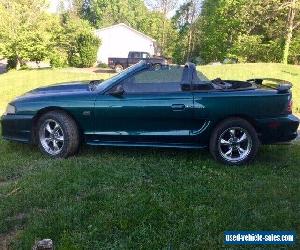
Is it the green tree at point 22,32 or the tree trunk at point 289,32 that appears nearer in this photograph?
the green tree at point 22,32

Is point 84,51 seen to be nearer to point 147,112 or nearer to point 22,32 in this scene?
point 22,32

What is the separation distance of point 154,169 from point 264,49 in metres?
26.4

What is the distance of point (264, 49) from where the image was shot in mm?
29797

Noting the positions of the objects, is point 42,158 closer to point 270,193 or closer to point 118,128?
point 118,128

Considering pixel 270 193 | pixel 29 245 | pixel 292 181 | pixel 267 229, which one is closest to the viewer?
pixel 29 245

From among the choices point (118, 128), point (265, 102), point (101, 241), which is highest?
point (265, 102)

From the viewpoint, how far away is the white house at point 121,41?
47.7 meters

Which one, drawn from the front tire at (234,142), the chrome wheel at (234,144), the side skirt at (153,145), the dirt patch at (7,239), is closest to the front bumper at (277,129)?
the front tire at (234,142)

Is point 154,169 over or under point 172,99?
under

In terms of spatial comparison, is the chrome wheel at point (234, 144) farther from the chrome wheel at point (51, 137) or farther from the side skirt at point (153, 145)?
the chrome wheel at point (51, 137)

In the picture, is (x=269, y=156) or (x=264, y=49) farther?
(x=264, y=49)

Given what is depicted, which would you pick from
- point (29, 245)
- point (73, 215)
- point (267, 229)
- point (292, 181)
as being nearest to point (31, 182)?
point (73, 215)

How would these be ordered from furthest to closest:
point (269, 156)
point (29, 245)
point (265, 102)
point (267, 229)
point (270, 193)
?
1. point (269, 156)
2. point (265, 102)
3. point (270, 193)
4. point (267, 229)
5. point (29, 245)

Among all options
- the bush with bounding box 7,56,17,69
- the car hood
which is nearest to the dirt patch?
the car hood
